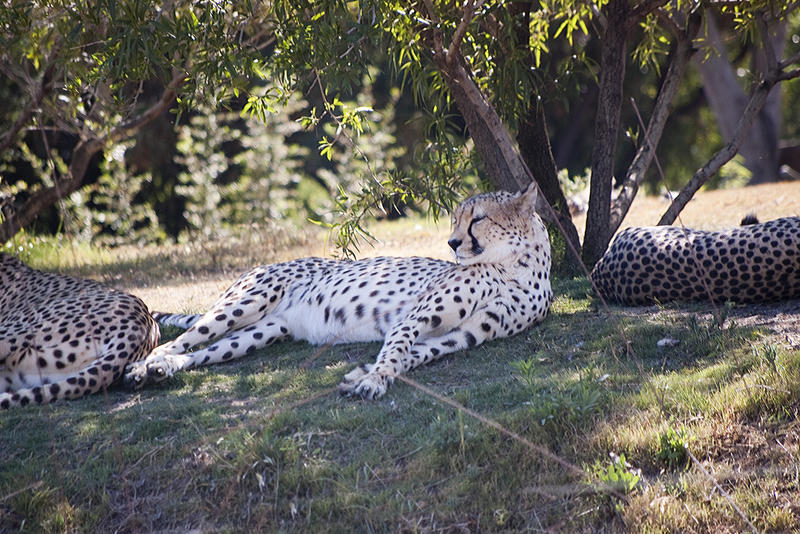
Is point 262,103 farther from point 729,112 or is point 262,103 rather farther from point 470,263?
point 729,112

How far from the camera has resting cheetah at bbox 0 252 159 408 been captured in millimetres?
4812

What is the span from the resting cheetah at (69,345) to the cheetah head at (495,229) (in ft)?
6.55

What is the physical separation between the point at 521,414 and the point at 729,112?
13.6m

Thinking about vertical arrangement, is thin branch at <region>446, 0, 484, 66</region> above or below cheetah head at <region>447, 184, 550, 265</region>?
above

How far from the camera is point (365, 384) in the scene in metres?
4.50

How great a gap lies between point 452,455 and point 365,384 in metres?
0.84

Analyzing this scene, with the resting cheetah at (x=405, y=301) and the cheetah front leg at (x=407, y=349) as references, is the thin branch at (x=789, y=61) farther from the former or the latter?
the cheetah front leg at (x=407, y=349)

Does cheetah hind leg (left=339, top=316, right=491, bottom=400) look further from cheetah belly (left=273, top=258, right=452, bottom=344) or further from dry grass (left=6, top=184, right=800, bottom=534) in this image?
cheetah belly (left=273, top=258, right=452, bottom=344)

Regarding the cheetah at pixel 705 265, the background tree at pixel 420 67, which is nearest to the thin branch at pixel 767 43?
the background tree at pixel 420 67

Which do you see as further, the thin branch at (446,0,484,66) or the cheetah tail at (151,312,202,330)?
the cheetah tail at (151,312,202,330)

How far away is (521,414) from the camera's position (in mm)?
3971

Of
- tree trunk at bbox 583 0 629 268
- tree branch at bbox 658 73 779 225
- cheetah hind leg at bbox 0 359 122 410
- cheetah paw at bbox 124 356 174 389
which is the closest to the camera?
cheetah hind leg at bbox 0 359 122 410

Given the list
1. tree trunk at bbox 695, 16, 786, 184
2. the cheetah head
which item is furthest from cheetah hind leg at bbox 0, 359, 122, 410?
tree trunk at bbox 695, 16, 786, 184

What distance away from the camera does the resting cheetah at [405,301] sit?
205 inches
